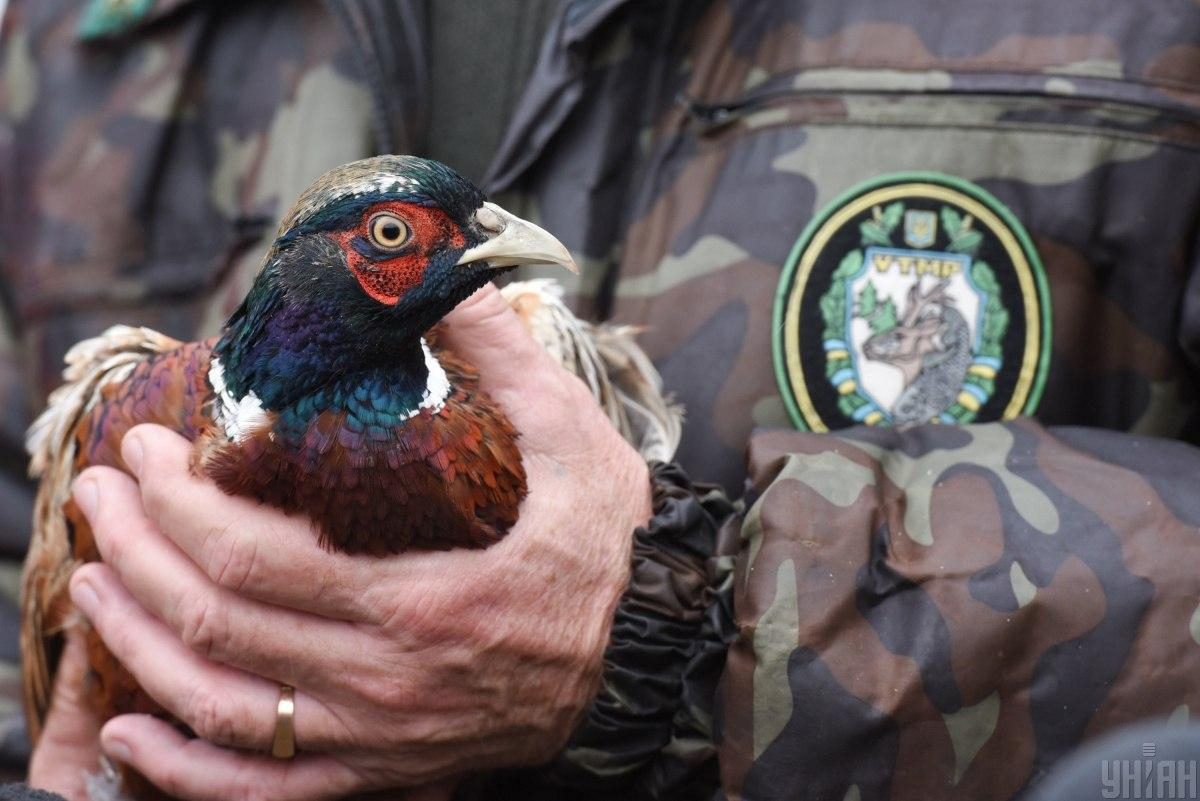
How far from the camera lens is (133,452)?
6.40ft

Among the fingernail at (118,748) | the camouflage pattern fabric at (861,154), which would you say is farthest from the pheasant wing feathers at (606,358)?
the fingernail at (118,748)

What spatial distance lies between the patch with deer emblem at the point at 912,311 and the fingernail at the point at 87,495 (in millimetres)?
1372

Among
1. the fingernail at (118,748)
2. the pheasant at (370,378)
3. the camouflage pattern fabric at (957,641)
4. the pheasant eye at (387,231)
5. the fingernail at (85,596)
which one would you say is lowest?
the fingernail at (118,748)

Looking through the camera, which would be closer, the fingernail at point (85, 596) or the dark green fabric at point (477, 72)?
the fingernail at point (85, 596)

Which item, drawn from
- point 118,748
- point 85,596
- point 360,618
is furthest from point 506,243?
point 118,748

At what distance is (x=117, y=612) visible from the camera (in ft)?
6.66

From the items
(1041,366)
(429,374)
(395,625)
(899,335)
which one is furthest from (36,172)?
(1041,366)

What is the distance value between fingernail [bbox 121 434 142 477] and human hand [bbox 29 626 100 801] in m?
0.62

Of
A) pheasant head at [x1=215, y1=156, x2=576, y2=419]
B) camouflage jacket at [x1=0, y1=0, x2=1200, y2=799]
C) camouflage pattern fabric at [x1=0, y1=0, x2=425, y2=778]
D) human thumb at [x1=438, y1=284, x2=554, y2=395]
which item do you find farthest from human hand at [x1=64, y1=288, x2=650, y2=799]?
camouflage pattern fabric at [x1=0, y1=0, x2=425, y2=778]

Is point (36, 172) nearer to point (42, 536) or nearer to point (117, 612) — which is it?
point (42, 536)

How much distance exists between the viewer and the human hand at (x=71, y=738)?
2352 mm

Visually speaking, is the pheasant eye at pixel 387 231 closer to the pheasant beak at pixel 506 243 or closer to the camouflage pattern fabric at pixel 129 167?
the pheasant beak at pixel 506 243

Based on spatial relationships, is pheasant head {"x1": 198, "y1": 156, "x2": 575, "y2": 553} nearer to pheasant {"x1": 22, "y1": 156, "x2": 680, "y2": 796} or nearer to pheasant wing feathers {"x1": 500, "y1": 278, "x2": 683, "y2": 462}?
pheasant {"x1": 22, "y1": 156, "x2": 680, "y2": 796}

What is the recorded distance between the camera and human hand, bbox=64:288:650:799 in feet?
6.00
